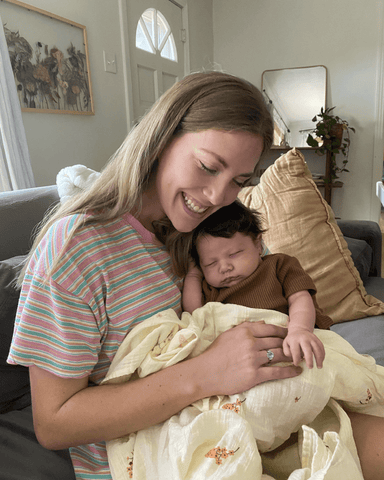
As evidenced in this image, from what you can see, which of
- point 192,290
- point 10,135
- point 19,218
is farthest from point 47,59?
point 192,290

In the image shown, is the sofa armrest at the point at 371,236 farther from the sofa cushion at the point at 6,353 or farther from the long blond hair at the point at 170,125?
the sofa cushion at the point at 6,353

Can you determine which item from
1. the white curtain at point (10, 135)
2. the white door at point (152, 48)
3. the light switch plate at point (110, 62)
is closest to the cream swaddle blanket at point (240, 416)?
the white curtain at point (10, 135)

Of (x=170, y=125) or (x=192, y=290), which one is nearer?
(x=170, y=125)

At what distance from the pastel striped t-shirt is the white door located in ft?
9.83

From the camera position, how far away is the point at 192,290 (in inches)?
37.9

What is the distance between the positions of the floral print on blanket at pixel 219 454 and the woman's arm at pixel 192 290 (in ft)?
1.12

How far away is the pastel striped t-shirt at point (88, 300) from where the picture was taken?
72cm

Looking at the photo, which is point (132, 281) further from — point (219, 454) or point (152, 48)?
point (152, 48)

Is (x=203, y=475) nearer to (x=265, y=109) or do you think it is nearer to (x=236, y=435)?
(x=236, y=435)

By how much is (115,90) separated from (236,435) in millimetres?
3237

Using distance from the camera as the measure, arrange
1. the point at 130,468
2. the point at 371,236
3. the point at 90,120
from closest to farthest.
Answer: the point at 130,468, the point at 371,236, the point at 90,120

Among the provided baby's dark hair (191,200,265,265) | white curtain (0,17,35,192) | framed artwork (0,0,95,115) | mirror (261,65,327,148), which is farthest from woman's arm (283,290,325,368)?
mirror (261,65,327,148)

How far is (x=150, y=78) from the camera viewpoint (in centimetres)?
390

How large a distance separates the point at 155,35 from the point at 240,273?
3.65 m
